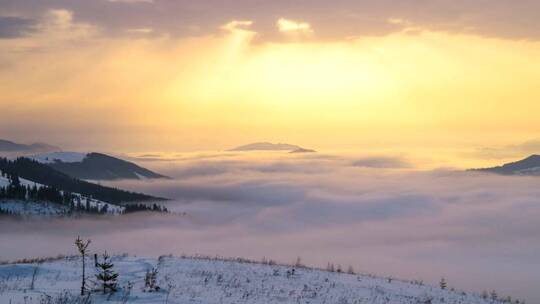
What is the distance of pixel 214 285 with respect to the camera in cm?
2580

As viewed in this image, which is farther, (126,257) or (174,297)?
(126,257)

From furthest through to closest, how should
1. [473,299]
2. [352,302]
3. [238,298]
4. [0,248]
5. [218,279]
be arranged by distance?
[0,248] < [473,299] < [218,279] < [352,302] < [238,298]

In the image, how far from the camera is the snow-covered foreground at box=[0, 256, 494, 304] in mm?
21625

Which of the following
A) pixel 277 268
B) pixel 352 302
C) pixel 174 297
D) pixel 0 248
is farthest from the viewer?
pixel 0 248

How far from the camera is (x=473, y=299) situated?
30.9m

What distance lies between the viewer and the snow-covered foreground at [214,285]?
2162 centimetres

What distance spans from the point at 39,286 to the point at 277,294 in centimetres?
1072

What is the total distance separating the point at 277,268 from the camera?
1318 inches

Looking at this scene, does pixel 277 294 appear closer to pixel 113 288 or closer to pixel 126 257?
pixel 113 288

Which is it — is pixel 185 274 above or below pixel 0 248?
above

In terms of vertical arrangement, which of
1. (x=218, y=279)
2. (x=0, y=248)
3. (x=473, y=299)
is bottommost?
(x=0, y=248)

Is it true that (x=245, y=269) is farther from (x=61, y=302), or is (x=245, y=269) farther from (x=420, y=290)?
(x=61, y=302)

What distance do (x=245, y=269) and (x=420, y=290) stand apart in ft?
34.5

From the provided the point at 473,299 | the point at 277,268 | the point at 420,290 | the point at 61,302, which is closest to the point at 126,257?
the point at 277,268
